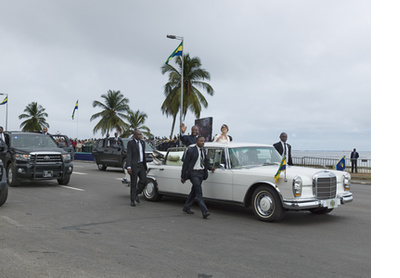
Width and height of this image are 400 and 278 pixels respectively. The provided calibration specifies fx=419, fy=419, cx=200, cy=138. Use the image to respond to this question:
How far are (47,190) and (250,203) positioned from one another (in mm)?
7120

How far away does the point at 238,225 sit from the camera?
25.3ft

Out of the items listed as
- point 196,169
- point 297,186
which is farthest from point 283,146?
A: point 297,186

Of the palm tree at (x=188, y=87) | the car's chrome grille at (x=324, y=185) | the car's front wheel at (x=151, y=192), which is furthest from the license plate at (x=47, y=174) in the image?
the palm tree at (x=188, y=87)

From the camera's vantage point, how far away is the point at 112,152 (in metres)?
21.8

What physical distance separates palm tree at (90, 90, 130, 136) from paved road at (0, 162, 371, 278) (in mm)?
46511

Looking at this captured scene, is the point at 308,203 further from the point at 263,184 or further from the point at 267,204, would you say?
the point at 263,184

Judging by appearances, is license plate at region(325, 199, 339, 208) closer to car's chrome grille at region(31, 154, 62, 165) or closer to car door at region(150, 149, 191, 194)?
car door at region(150, 149, 191, 194)

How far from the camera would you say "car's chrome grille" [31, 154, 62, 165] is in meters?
13.2

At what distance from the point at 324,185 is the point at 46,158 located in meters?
9.08

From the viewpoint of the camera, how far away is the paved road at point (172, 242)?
490 cm

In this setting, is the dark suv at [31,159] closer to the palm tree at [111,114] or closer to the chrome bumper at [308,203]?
the chrome bumper at [308,203]

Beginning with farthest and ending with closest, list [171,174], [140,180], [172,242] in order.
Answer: [140,180], [171,174], [172,242]
